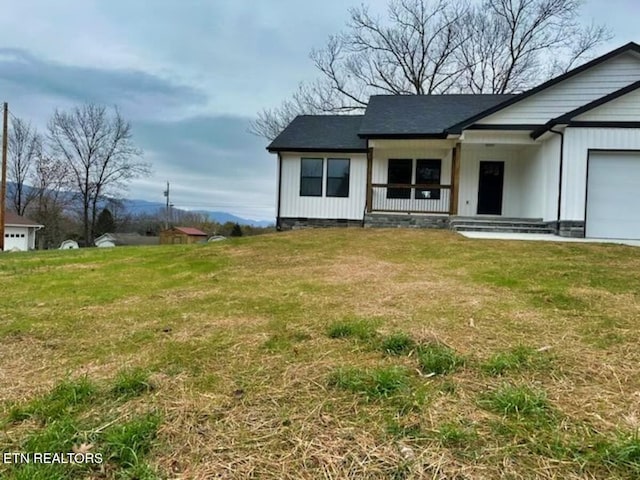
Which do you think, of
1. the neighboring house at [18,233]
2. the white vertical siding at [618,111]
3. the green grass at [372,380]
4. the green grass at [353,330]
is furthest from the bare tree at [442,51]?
the green grass at [372,380]

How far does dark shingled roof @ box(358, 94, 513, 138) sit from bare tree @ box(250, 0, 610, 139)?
948 centimetres

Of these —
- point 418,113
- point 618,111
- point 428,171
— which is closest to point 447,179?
point 428,171

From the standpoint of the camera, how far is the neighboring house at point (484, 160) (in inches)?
411

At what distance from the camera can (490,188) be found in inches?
554

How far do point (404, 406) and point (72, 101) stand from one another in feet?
136

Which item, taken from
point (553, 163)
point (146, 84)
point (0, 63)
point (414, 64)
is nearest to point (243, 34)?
point (146, 84)

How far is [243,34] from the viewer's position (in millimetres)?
15539

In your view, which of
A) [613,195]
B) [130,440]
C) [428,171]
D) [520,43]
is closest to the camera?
[130,440]

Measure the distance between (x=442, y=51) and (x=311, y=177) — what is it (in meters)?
15.9

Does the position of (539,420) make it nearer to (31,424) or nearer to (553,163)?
(31,424)

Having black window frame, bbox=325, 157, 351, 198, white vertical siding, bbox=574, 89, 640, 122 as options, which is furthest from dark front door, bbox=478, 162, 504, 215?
black window frame, bbox=325, 157, 351, 198

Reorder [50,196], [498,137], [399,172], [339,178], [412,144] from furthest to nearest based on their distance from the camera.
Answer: [50,196]
[339,178]
[399,172]
[412,144]
[498,137]

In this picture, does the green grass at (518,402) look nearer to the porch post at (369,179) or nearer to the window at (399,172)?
the porch post at (369,179)

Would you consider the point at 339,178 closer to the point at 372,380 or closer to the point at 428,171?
the point at 428,171
